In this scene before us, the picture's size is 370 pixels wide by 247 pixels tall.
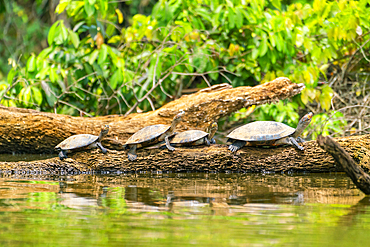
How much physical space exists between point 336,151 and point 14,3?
1230 centimetres

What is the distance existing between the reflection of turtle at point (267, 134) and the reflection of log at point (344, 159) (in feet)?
4.91

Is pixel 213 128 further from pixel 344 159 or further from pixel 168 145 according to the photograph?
pixel 344 159

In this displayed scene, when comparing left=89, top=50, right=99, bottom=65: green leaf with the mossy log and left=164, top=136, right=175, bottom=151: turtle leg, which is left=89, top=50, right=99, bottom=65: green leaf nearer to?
the mossy log

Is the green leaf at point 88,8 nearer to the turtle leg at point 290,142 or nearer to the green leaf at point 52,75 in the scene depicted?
the green leaf at point 52,75

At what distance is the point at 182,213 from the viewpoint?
222cm

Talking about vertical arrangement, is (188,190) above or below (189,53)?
below

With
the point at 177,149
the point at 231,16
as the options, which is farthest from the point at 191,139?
the point at 231,16

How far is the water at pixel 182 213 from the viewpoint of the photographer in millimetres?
1729

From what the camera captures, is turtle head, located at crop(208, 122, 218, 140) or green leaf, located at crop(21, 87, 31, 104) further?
green leaf, located at crop(21, 87, 31, 104)

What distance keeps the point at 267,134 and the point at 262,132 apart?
0.07 metres

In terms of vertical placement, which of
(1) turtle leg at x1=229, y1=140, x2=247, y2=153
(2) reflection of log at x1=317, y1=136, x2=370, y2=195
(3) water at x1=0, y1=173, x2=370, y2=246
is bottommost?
(3) water at x1=0, y1=173, x2=370, y2=246

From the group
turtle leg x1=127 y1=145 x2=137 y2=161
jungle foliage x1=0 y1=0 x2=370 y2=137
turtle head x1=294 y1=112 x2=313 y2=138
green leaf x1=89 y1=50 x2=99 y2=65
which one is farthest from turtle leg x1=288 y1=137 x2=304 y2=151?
green leaf x1=89 y1=50 x2=99 y2=65

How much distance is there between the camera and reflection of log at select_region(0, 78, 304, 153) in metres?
5.49

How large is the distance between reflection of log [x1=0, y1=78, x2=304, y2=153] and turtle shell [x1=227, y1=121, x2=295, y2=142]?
1152 mm
